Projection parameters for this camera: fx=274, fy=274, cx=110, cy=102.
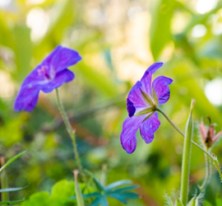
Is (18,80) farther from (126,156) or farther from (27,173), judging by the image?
(126,156)

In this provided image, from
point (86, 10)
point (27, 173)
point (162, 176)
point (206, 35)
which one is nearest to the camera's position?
point (27, 173)

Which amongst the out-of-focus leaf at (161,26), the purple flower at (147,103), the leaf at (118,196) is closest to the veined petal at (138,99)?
the purple flower at (147,103)

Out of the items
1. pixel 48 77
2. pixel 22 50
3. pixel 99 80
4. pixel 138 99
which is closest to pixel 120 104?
pixel 99 80

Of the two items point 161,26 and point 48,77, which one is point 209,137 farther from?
point 161,26

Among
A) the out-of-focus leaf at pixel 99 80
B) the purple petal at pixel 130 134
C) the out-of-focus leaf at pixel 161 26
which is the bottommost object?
the purple petal at pixel 130 134

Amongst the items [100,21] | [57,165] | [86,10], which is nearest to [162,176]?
[57,165]

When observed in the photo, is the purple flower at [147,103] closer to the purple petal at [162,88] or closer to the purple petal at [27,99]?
the purple petal at [162,88]

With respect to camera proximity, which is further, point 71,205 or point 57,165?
point 57,165
